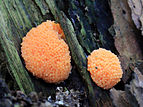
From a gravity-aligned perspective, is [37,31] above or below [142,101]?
above

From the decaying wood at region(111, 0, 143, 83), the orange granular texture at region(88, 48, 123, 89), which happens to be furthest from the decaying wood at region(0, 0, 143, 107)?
the orange granular texture at region(88, 48, 123, 89)

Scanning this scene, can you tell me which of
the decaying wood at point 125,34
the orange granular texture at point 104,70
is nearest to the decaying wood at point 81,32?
the decaying wood at point 125,34

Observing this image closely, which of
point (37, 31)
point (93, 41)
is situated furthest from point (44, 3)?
point (93, 41)

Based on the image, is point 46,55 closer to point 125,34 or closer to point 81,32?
point 81,32

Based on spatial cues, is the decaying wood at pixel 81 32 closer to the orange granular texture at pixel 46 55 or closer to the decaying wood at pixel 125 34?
the decaying wood at pixel 125 34

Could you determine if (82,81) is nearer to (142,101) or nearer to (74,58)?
(74,58)

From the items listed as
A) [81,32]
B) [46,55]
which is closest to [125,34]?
[81,32]
